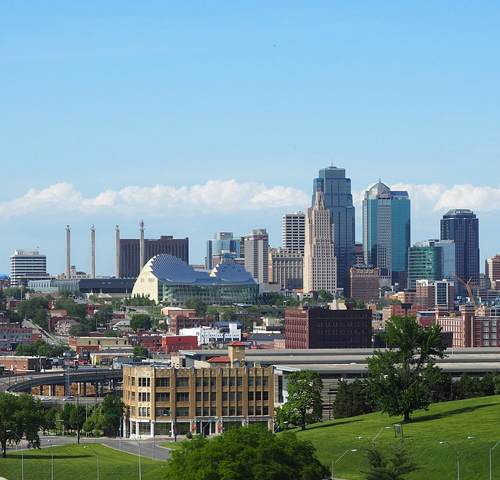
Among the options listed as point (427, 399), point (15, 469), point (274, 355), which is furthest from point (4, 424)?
point (274, 355)

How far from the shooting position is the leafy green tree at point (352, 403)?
466ft

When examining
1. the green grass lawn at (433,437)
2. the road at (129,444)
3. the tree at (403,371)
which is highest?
the tree at (403,371)

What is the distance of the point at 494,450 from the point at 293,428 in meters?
33.7

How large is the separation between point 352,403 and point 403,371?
11.8 metres

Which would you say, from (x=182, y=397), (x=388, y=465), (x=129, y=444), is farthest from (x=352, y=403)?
(x=388, y=465)

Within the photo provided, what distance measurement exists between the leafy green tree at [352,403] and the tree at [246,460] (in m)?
43.9

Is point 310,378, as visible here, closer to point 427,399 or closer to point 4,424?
point 427,399

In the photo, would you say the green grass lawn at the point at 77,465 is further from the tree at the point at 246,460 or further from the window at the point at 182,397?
the window at the point at 182,397

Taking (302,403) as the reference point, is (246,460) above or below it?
below

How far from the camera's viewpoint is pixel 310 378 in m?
140

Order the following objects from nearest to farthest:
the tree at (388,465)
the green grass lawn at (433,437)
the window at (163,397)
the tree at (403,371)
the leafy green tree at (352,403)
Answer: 1. the tree at (388,465)
2. the green grass lawn at (433,437)
3. the tree at (403,371)
4. the leafy green tree at (352,403)
5. the window at (163,397)

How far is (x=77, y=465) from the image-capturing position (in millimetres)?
117750

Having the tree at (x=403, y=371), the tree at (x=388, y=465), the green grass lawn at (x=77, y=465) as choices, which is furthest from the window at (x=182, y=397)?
the tree at (x=388, y=465)

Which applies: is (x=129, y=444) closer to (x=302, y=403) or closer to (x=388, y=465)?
(x=302, y=403)
